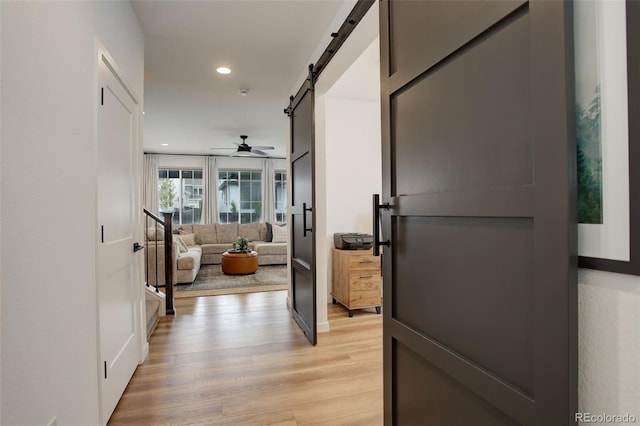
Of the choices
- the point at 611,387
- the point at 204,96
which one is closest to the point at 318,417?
the point at 611,387

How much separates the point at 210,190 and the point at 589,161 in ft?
29.1

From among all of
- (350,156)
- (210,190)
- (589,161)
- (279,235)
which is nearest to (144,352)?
(589,161)

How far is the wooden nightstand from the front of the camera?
144 inches

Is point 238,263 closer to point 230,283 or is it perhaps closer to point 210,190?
point 230,283

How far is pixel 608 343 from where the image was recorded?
2.24 ft

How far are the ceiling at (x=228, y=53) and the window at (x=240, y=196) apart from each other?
11.6 feet

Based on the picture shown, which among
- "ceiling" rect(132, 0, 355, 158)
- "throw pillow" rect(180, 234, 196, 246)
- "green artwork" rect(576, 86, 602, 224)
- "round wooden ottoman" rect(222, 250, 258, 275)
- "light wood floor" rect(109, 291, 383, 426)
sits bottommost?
"light wood floor" rect(109, 291, 383, 426)

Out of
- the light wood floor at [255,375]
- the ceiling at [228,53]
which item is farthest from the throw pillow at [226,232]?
the light wood floor at [255,375]

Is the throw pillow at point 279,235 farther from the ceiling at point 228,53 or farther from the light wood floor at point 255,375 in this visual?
the light wood floor at point 255,375

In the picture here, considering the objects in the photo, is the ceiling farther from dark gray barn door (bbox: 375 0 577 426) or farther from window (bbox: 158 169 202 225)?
window (bbox: 158 169 202 225)

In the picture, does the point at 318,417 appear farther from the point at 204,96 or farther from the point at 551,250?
the point at 204,96

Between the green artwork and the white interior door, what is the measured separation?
6.59 feet

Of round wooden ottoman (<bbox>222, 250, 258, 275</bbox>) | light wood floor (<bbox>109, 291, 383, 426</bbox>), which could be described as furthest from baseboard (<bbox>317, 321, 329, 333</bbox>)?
round wooden ottoman (<bbox>222, 250, 258, 275</bbox>)

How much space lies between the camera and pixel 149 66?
3.36 metres
